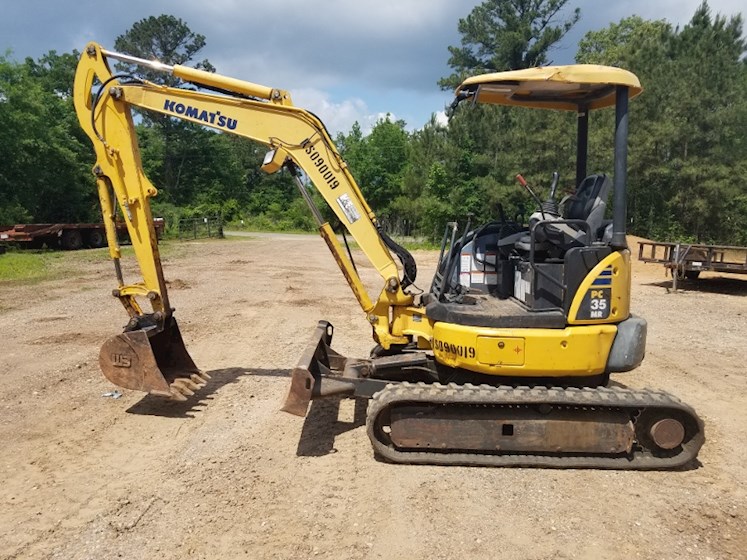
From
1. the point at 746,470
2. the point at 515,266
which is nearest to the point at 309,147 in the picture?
the point at 515,266

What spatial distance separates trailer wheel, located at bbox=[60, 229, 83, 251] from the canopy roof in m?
23.9

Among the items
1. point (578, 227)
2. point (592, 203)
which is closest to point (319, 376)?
point (578, 227)

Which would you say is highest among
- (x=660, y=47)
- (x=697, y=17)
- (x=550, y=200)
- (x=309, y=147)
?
(x=697, y=17)

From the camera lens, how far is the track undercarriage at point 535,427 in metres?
4.60

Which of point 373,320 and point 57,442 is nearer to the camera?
point 57,442

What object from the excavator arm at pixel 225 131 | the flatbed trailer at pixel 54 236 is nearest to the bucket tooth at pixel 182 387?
the excavator arm at pixel 225 131

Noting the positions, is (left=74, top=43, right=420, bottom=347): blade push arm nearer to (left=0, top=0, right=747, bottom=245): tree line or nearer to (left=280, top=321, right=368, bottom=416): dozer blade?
(left=280, top=321, right=368, bottom=416): dozer blade

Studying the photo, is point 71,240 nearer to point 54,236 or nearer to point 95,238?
point 54,236

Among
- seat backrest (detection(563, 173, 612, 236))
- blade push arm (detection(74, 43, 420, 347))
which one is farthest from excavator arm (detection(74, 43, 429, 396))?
seat backrest (detection(563, 173, 612, 236))

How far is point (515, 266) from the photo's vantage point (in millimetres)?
5543

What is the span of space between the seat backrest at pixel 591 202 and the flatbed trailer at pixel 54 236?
1954 cm

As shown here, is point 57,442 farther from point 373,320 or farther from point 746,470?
point 746,470

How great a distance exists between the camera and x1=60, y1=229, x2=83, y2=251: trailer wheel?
24.9 metres

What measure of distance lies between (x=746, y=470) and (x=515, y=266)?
253cm
